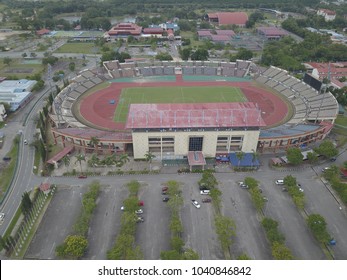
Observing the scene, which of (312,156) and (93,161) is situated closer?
(93,161)

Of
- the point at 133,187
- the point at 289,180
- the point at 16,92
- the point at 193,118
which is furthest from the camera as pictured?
the point at 16,92

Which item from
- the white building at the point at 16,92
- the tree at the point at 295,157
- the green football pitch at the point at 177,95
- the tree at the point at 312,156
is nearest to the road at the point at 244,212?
the tree at the point at 312,156

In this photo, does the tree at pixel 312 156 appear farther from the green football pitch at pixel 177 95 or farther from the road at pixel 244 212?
the green football pitch at pixel 177 95

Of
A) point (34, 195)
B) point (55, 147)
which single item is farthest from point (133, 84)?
point (34, 195)

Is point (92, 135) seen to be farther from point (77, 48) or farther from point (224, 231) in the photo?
point (77, 48)

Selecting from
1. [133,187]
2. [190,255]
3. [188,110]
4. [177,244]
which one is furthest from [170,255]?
[188,110]

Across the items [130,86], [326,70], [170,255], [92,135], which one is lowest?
[130,86]

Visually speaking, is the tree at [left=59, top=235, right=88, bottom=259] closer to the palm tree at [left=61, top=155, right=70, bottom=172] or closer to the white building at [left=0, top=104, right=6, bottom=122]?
the palm tree at [left=61, top=155, right=70, bottom=172]
